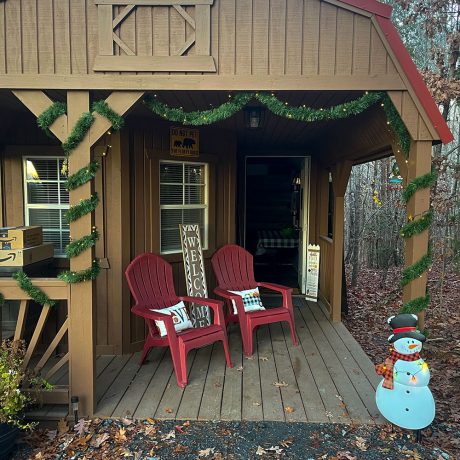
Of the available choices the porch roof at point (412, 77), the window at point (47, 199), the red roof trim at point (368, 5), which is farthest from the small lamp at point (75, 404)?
the red roof trim at point (368, 5)

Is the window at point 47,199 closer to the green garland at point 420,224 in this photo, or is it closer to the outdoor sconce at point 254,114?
the outdoor sconce at point 254,114

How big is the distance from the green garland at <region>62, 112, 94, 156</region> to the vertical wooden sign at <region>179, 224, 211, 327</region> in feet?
5.09

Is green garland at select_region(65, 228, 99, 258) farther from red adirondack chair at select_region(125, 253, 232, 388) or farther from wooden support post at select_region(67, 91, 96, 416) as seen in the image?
red adirondack chair at select_region(125, 253, 232, 388)

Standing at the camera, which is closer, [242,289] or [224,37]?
[224,37]

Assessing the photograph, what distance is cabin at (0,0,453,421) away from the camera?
243 centimetres

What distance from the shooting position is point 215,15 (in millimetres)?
2443

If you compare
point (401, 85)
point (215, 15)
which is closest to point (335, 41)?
point (401, 85)

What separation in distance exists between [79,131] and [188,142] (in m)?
1.69

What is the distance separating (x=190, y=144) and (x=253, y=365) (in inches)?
87.4

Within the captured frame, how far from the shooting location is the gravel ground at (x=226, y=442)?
215cm

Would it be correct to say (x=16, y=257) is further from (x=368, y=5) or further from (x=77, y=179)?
(x=368, y=5)

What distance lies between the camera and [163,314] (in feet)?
9.85

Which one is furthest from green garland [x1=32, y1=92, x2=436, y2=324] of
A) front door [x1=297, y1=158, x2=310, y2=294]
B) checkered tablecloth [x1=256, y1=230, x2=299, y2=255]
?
checkered tablecloth [x1=256, y1=230, x2=299, y2=255]

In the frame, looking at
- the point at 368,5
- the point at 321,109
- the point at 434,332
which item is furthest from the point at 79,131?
the point at 434,332
